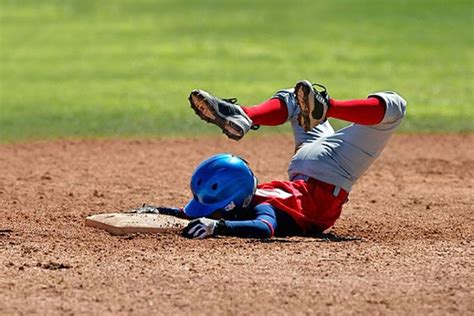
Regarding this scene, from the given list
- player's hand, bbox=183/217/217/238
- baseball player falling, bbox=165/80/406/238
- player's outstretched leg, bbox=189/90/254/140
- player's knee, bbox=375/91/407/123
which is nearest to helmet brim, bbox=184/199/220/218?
baseball player falling, bbox=165/80/406/238

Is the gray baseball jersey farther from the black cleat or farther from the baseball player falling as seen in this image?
the black cleat

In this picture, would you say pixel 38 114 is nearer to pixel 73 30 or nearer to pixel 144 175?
pixel 144 175

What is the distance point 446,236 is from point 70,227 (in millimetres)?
2637

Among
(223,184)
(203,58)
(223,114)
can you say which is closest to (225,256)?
(223,184)

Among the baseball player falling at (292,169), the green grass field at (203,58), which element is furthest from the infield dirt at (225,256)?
the green grass field at (203,58)

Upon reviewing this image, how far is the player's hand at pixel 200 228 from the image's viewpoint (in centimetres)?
707

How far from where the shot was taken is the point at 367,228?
7961mm

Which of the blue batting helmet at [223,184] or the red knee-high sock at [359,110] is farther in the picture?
the blue batting helmet at [223,184]

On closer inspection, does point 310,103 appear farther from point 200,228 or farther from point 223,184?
point 200,228

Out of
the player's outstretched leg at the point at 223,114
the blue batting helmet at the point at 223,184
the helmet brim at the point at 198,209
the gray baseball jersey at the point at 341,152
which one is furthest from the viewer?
the gray baseball jersey at the point at 341,152

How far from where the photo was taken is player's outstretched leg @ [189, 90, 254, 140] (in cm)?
701

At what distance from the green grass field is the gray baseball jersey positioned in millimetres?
6134

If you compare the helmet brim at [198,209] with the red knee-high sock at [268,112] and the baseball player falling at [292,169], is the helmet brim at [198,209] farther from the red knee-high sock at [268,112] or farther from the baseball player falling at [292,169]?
the red knee-high sock at [268,112]

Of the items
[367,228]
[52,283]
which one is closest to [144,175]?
[367,228]
